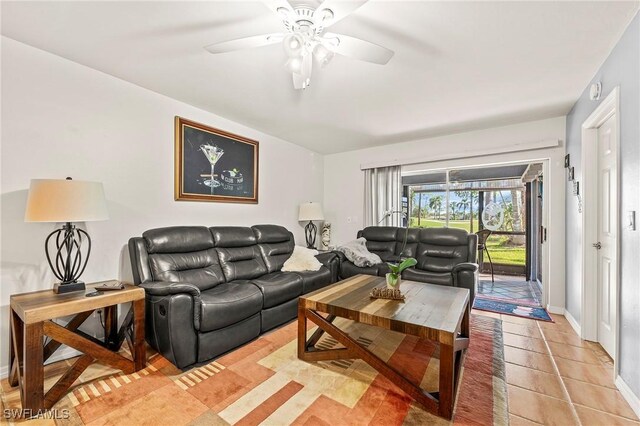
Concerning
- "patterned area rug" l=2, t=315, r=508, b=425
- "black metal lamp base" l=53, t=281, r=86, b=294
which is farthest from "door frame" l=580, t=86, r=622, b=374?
"black metal lamp base" l=53, t=281, r=86, b=294

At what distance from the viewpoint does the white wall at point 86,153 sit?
6.48ft

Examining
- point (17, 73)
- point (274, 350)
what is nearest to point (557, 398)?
point (274, 350)

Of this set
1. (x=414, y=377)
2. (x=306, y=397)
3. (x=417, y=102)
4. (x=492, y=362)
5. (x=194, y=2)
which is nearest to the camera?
(x=194, y=2)

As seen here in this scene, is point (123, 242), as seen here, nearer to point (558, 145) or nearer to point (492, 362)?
point (492, 362)

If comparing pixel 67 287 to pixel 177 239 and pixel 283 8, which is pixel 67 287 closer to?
pixel 177 239

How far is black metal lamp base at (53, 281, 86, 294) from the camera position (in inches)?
74.9

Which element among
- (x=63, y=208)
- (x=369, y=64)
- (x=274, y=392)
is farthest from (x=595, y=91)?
(x=63, y=208)

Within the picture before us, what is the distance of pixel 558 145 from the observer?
334 cm

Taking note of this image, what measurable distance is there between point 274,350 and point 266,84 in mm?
2372

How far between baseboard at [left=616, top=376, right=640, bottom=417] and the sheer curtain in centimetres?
313

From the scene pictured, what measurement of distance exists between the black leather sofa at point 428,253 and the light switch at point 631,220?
139cm

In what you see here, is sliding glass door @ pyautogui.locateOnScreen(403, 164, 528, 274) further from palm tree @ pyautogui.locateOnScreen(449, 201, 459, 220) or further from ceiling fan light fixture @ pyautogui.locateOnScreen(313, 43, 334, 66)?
ceiling fan light fixture @ pyautogui.locateOnScreen(313, 43, 334, 66)

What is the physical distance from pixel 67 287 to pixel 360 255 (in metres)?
2.95

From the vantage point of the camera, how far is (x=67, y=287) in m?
1.92
